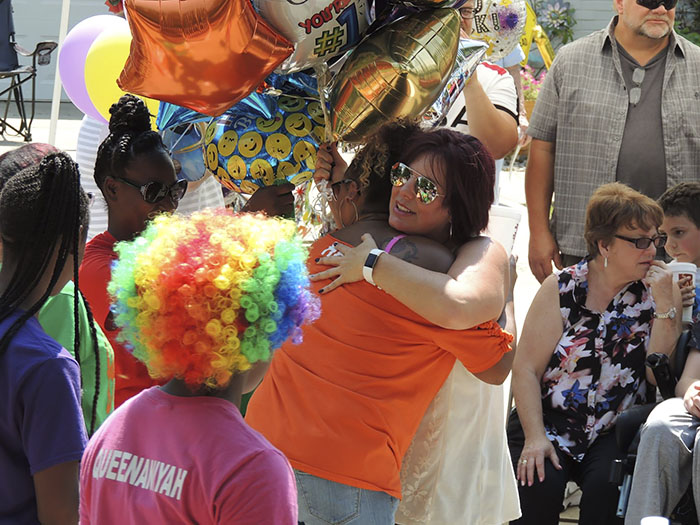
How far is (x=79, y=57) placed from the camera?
332cm

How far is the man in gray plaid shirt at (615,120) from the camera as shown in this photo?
371 cm

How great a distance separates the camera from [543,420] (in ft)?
10.7

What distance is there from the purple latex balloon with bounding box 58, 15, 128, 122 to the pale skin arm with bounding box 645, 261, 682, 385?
2.15m

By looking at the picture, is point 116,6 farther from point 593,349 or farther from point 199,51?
point 593,349

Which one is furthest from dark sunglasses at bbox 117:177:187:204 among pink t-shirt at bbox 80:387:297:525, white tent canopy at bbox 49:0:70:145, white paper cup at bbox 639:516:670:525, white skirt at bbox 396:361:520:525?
white tent canopy at bbox 49:0:70:145

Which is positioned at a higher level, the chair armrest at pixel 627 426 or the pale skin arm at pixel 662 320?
the pale skin arm at pixel 662 320

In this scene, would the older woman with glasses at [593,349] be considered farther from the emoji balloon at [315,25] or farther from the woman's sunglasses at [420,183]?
the emoji balloon at [315,25]

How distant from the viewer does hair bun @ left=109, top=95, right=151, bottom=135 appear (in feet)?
8.34

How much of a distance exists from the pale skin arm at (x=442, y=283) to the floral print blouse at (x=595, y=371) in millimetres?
1181

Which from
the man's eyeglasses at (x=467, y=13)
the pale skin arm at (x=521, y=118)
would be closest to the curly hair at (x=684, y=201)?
the pale skin arm at (x=521, y=118)

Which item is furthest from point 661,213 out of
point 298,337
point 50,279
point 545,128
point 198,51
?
point 50,279

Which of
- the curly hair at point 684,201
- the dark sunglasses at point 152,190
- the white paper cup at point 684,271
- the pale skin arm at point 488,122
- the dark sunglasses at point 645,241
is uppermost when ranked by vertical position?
the pale skin arm at point 488,122

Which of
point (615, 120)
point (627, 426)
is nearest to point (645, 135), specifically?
point (615, 120)

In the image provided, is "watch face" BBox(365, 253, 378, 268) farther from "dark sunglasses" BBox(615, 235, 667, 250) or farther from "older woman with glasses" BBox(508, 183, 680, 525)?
"dark sunglasses" BBox(615, 235, 667, 250)
